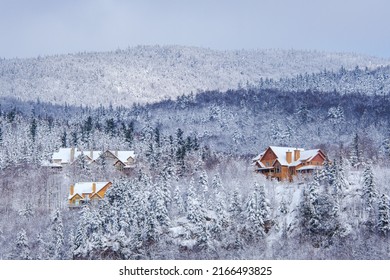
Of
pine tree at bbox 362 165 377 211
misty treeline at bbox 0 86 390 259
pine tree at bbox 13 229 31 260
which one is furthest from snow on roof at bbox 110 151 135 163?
pine tree at bbox 362 165 377 211

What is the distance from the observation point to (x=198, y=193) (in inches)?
2589

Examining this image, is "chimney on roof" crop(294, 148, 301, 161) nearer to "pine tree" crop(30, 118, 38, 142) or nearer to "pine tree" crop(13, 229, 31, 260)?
"pine tree" crop(13, 229, 31, 260)

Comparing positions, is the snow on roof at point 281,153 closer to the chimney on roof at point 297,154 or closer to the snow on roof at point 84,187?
the chimney on roof at point 297,154

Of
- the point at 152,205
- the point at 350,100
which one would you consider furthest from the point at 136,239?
the point at 350,100

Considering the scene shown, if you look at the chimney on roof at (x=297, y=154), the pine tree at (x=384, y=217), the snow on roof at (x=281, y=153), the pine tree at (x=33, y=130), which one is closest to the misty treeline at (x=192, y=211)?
the pine tree at (x=384, y=217)

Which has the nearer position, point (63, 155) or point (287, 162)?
point (287, 162)

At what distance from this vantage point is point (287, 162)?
70.0m

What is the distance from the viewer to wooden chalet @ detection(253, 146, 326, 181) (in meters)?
68.0

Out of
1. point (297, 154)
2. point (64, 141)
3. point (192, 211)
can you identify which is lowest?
point (192, 211)

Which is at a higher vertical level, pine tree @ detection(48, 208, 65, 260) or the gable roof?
the gable roof

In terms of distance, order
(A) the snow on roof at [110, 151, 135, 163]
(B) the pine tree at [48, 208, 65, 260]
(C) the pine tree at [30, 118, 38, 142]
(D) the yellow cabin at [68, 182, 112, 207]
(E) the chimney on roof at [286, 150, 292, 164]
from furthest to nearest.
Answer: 1. (C) the pine tree at [30, 118, 38, 142]
2. (A) the snow on roof at [110, 151, 135, 163]
3. (D) the yellow cabin at [68, 182, 112, 207]
4. (E) the chimney on roof at [286, 150, 292, 164]
5. (B) the pine tree at [48, 208, 65, 260]

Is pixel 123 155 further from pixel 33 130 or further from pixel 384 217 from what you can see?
pixel 384 217

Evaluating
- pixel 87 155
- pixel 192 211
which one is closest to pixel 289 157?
pixel 192 211

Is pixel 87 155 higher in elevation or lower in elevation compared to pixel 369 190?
higher
